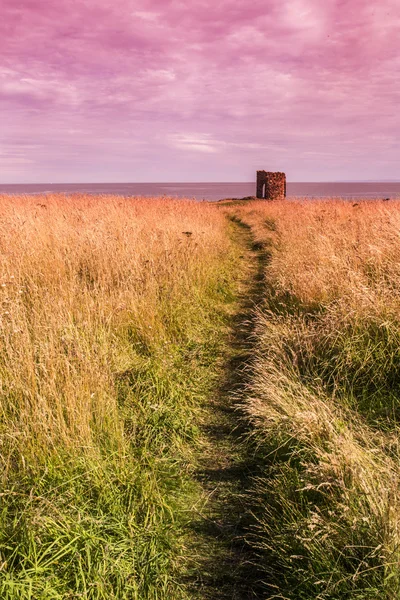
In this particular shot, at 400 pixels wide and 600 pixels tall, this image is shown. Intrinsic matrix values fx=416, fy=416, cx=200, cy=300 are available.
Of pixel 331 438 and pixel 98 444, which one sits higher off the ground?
pixel 331 438

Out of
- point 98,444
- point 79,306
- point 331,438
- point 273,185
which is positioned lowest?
point 98,444

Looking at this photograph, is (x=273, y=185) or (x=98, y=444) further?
(x=273, y=185)

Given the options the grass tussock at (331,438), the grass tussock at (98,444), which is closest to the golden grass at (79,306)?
the grass tussock at (98,444)

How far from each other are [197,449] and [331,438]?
1089 millimetres

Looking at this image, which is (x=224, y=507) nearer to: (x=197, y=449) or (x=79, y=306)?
(x=197, y=449)

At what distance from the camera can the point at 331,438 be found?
2.61m

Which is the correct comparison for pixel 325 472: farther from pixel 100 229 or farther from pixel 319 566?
pixel 100 229

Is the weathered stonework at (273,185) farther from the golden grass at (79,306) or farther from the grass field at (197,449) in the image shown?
the grass field at (197,449)

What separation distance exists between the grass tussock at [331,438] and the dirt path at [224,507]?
0.33 feet

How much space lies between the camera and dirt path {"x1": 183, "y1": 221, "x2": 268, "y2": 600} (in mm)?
2139

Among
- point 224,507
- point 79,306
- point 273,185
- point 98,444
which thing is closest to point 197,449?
point 224,507

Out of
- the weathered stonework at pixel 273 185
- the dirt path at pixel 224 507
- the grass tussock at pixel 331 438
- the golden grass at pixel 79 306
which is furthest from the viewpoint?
the weathered stonework at pixel 273 185

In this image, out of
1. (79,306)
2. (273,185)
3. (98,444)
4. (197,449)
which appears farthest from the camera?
(273,185)

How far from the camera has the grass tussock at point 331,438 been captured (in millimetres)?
1937
